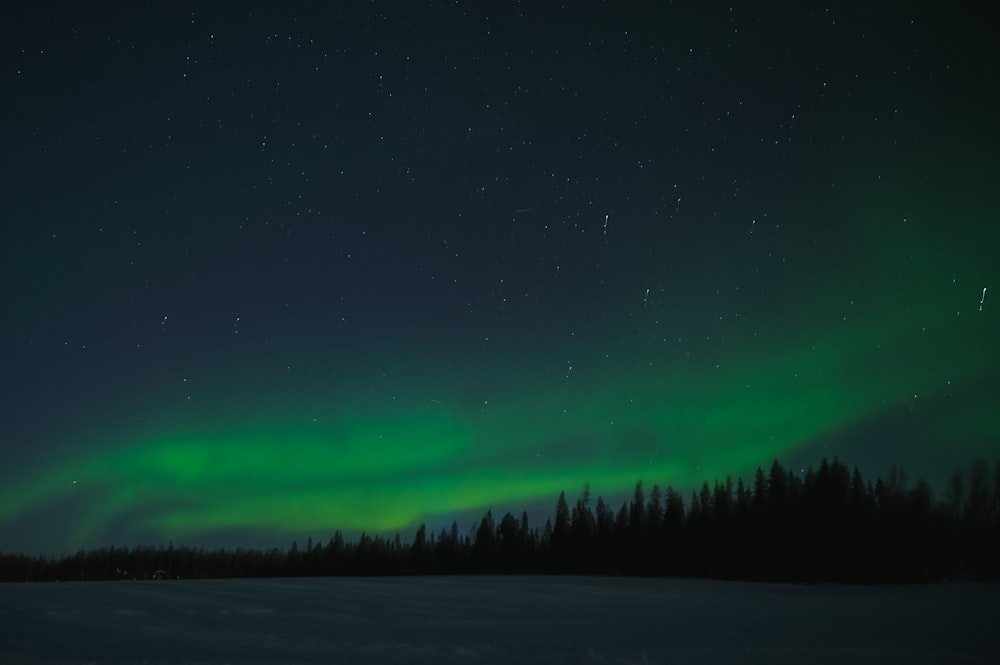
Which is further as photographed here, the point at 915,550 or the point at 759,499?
the point at 759,499

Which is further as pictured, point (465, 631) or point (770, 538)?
point (770, 538)

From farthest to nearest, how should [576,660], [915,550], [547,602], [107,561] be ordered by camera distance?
1. [107,561]
2. [915,550]
3. [547,602]
4. [576,660]

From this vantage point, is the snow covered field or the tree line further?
the tree line

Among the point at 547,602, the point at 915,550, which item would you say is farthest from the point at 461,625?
the point at 915,550

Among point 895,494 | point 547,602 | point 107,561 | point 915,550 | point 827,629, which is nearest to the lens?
point 827,629

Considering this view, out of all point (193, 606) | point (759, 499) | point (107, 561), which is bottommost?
point (107, 561)

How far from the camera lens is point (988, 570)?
6706cm

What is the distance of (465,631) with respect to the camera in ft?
46.9

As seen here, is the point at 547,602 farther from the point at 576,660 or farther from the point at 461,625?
the point at 576,660

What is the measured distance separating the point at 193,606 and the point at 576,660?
1216 centimetres

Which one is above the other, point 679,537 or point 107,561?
point 679,537

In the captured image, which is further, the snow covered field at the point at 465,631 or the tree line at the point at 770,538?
the tree line at the point at 770,538

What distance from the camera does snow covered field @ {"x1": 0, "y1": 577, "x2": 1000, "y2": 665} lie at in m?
11.0

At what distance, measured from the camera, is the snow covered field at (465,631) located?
11.0 m
